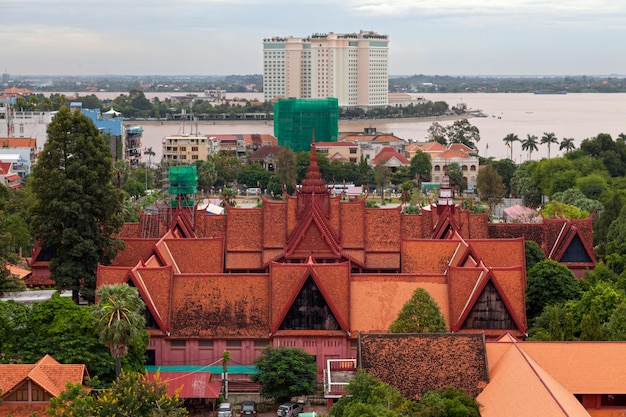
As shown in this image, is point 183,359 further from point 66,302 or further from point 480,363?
point 480,363

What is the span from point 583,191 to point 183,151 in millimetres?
60066

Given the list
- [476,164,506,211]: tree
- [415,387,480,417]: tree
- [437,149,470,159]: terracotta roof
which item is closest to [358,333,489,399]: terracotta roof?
[415,387,480,417]: tree

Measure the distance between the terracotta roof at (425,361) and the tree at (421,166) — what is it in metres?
88.1

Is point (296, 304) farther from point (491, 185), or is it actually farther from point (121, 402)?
point (491, 185)

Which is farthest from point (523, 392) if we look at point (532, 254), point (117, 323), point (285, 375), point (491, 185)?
point (491, 185)

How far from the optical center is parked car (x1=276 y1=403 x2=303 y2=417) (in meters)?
38.4

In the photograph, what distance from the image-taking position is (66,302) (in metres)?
39.6

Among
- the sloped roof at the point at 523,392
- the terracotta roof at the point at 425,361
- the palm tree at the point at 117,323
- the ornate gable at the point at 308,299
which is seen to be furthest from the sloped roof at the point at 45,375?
the sloped roof at the point at 523,392

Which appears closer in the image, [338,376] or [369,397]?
[369,397]

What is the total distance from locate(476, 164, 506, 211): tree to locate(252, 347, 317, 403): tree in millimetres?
66511

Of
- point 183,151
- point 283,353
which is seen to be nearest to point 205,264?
point 283,353

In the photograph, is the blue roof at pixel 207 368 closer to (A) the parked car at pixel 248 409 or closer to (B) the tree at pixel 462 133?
(A) the parked car at pixel 248 409

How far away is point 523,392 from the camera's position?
1231 inches

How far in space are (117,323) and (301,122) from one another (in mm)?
133107
